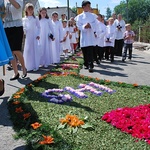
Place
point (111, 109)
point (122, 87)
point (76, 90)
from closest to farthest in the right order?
point (111, 109) → point (76, 90) → point (122, 87)

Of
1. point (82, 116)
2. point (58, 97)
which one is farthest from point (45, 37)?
point (82, 116)

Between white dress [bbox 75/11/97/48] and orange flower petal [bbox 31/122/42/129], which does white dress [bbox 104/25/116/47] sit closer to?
white dress [bbox 75/11/97/48]

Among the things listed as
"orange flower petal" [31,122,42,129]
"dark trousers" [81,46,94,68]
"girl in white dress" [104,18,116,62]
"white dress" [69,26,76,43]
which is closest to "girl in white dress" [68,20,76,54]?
"white dress" [69,26,76,43]

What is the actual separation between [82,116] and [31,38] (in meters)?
5.30

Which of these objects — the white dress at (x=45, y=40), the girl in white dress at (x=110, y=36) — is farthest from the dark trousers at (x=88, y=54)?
the girl in white dress at (x=110, y=36)

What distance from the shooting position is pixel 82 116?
165 inches

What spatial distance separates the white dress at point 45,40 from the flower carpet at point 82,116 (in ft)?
13.1

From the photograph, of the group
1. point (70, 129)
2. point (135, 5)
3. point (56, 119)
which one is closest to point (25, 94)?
point (56, 119)

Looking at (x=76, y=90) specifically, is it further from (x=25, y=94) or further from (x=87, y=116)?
(x=87, y=116)

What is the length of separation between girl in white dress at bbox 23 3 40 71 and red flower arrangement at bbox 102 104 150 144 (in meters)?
5.04

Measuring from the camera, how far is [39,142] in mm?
3186

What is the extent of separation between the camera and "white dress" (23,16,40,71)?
8.81 m

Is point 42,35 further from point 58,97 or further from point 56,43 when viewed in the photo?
point 58,97

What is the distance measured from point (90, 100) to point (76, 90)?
2.24 ft
